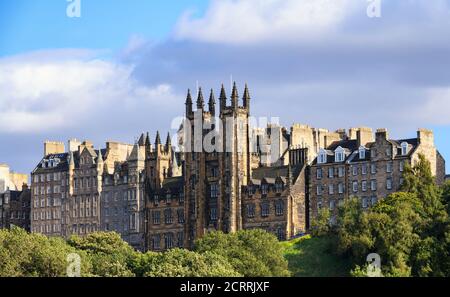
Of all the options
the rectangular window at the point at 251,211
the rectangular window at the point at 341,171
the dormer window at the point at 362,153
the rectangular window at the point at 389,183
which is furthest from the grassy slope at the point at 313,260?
the rectangular window at the point at 251,211

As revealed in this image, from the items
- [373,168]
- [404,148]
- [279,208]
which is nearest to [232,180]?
[279,208]

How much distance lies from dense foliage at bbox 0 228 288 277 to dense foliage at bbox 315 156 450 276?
848 cm

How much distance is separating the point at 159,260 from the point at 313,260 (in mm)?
27284

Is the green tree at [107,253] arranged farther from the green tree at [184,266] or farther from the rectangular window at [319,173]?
the rectangular window at [319,173]

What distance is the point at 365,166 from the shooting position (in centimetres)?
18238

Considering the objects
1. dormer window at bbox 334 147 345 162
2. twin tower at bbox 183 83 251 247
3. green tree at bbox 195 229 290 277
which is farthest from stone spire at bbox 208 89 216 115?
green tree at bbox 195 229 290 277

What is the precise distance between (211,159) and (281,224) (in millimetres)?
15263

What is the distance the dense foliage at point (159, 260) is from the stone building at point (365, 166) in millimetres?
31063

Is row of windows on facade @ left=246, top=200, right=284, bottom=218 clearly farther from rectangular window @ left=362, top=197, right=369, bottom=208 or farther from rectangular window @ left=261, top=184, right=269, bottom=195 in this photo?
rectangular window @ left=362, top=197, right=369, bottom=208

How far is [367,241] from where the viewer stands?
14700 centimetres

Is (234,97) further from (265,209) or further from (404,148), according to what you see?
(404,148)

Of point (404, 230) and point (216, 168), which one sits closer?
point (404, 230)
